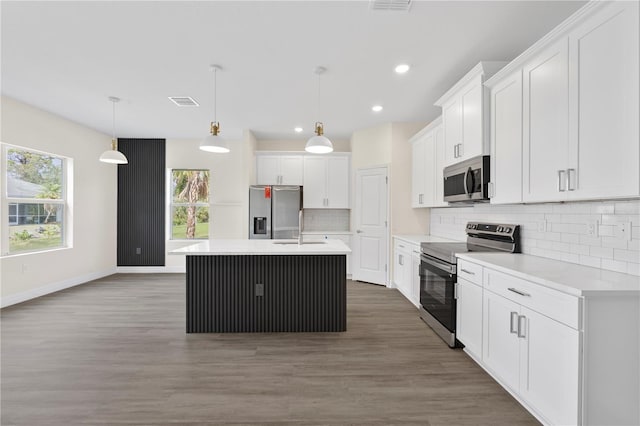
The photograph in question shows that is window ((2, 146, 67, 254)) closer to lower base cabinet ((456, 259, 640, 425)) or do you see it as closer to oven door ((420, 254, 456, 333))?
oven door ((420, 254, 456, 333))

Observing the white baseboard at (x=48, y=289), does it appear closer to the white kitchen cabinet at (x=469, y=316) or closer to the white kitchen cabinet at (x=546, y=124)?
the white kitchen cabinet at (x=469, y=316)

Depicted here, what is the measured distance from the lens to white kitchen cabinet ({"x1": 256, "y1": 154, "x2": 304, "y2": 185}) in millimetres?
6340

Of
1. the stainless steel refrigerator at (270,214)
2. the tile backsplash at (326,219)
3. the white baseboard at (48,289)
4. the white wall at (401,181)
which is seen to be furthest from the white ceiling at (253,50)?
the white baseboard at (48,289)

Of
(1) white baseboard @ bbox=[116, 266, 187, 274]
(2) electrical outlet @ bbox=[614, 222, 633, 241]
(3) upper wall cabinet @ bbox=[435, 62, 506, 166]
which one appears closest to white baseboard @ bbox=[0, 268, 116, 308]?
(1) white baseboard @ bbox=[116, 266, 187, 274]

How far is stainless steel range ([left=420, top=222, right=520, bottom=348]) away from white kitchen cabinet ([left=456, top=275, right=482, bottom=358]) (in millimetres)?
77

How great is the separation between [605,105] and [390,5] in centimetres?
148

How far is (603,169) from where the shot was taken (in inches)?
70.6

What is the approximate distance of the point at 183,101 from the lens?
4340mm

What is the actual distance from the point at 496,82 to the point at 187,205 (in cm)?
581

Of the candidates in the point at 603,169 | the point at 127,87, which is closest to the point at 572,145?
the point at 603,169

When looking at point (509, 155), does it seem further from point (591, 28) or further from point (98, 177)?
point (98, 177)

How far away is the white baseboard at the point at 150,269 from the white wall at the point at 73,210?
185 mm

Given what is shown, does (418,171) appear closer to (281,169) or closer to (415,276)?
(415,276)

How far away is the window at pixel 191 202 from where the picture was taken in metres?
6.68
